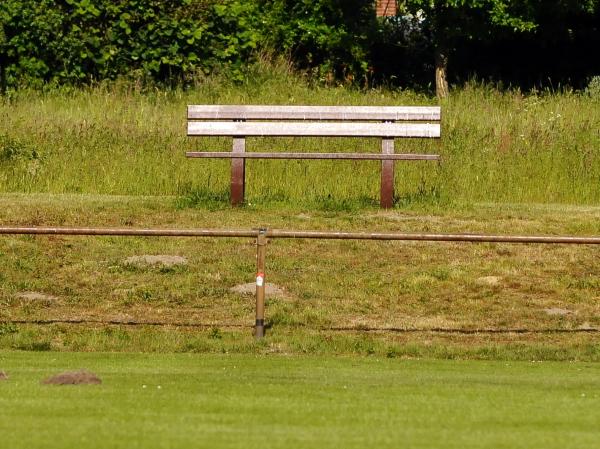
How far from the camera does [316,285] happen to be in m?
13.9

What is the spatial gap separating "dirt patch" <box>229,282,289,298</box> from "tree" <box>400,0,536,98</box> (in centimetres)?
1412

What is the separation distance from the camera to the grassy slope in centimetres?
1249

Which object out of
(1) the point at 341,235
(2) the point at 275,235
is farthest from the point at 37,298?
(1) the point at 341,235

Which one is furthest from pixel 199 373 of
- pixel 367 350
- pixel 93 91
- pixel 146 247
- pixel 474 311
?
pixel 93 91

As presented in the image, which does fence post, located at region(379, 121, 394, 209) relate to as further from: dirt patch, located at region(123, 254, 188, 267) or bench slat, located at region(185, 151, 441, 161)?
dirt patch, located at region(123, 254, 188, 267)

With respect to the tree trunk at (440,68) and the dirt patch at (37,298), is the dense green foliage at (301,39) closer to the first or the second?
the tree trunk at (440,68)

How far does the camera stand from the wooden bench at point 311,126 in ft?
53.1

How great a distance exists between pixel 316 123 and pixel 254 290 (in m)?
3.34

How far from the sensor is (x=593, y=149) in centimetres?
1903

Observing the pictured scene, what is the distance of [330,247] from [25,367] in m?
5.11

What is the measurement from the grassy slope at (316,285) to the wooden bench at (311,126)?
534 mm

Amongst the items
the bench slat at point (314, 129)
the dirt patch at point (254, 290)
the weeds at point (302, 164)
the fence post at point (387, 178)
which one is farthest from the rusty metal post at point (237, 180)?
the dirt patch at point (254, 290)

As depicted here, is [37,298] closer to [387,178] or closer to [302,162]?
[387,178]

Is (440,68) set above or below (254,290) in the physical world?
above
